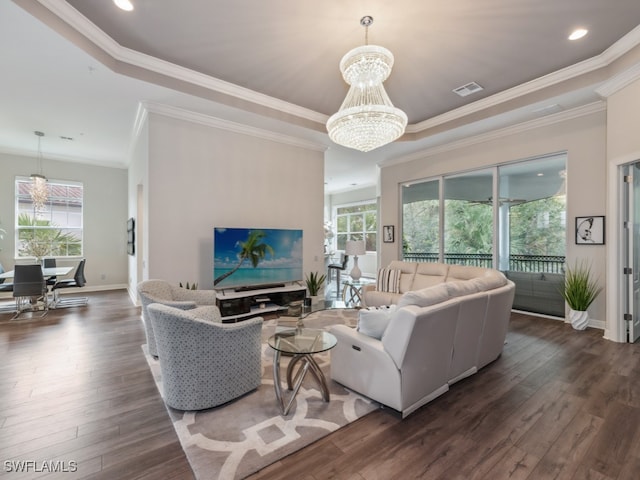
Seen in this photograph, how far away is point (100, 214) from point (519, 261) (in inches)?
380

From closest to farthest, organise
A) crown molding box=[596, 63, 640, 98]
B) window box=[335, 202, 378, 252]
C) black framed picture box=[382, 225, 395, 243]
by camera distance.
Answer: crown molding box=[596, 63, 640, 98], black framed picture box=[382, 225, 395, 243], window box=[335, 202, 378, 252]

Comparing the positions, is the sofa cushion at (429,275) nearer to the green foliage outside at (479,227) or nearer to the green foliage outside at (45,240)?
the green foliage outside at (479,227)

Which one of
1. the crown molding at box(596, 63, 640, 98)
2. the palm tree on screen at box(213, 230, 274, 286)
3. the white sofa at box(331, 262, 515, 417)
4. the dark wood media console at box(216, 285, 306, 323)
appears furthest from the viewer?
the palm tree on screen at box(213, 230, 274, 286)

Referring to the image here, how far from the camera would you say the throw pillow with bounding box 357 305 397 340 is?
93.6 inches

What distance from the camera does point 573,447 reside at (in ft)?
6.26

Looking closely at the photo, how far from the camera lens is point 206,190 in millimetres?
4715

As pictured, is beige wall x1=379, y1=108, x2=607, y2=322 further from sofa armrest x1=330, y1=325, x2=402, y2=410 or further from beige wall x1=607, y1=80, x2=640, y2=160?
sofa armrest x1=330, y1=325, x2=402, y2=410

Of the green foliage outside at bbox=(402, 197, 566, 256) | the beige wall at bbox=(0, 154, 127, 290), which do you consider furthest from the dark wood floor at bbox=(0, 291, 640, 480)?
the beige wall at bbox=(0, 154, 127, 290)

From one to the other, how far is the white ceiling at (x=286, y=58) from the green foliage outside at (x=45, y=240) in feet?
7.94

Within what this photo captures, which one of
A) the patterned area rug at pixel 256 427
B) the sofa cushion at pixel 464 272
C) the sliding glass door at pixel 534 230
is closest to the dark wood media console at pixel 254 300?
the patterned area rug at pixel 256 427

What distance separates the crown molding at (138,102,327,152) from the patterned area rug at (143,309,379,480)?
3707 mm

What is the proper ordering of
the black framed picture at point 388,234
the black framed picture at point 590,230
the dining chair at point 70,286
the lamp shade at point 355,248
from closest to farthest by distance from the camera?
the black framed picture at point 590,230 → the dining chair at point 70,286 → the lamp shade at point 355,248 → the black framed picture at point 388,234

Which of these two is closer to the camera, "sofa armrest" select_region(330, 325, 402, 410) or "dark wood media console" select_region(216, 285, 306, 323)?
"sofa armrest" select_region(330, 325, 402, 410)

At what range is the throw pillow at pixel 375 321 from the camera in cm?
238
